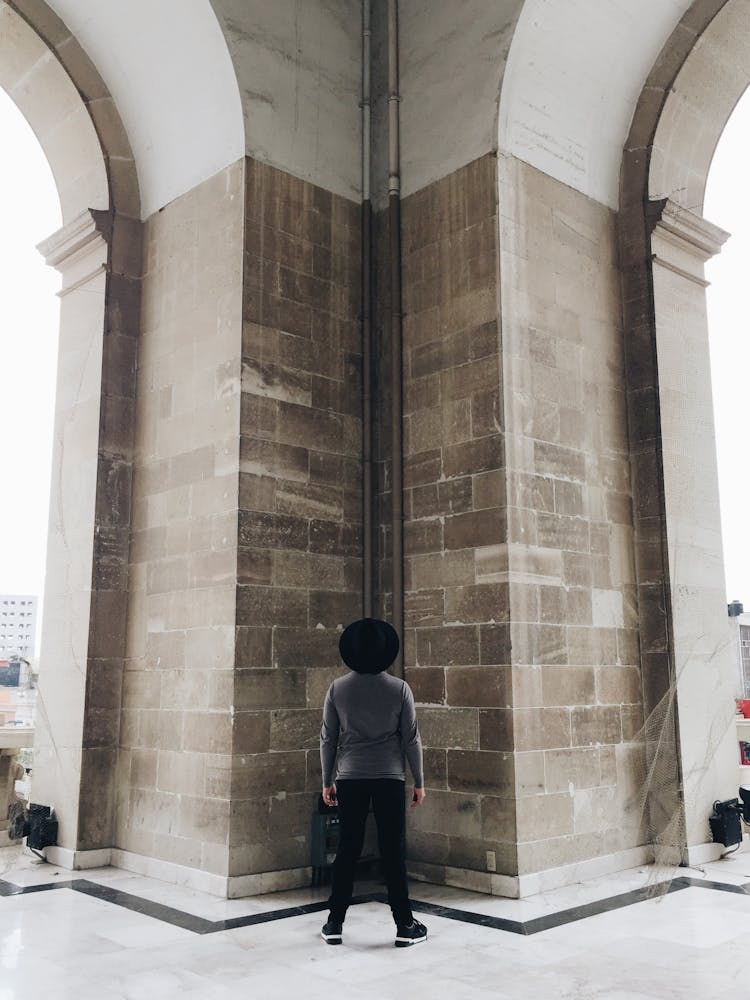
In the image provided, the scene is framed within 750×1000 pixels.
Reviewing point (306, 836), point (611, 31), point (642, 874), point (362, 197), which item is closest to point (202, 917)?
point (306, 836)

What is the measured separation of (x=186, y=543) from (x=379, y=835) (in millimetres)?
2690

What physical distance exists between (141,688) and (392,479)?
7.84 feet

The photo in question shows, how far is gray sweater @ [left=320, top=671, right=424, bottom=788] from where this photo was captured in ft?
16.5

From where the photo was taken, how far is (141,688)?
23.1 ft

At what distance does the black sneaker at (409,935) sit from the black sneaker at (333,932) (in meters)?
0.31

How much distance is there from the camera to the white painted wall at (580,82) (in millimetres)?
6957

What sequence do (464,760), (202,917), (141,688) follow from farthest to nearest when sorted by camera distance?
(141,688), (464,760), (202,917)

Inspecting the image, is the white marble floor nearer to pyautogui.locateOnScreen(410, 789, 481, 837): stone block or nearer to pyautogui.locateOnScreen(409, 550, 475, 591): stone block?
pyautogui.locateOnScreen(410, 789, 481, 837): stone block

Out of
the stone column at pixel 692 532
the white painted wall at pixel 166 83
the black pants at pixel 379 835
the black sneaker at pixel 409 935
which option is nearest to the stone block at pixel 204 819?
the black pants at pixel 379 835

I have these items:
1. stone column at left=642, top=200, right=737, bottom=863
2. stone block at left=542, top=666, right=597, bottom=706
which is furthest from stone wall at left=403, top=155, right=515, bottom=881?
stone column at left=642, top=200, right=737, bottom=863

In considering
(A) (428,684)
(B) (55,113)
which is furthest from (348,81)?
(A) (428,684)

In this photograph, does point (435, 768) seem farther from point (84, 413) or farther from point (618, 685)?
point (84, 413)

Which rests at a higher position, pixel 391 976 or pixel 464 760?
pixel 464 760

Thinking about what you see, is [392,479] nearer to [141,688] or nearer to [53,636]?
[141,688]
